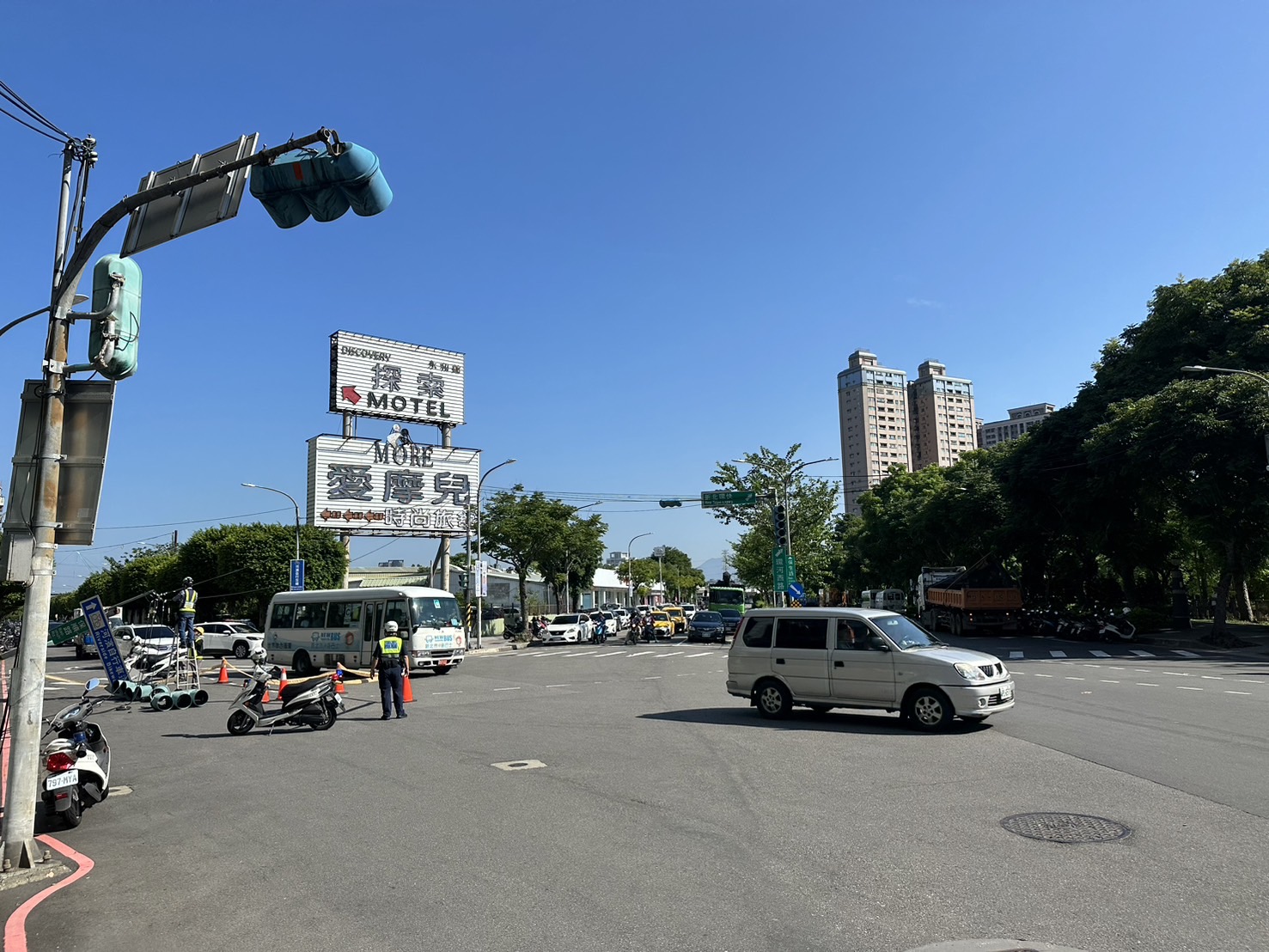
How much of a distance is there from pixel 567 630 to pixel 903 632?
1483 inches

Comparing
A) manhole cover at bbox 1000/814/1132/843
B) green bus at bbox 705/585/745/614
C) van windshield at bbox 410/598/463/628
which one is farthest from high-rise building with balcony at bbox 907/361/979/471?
manhole cover at bbox 1000/814/1132/843

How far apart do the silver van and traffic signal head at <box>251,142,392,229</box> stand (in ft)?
29.6

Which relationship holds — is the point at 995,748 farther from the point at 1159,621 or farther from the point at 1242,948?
the point at 1159,621

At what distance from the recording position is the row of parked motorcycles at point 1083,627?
36.0 m

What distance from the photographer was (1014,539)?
4641cm

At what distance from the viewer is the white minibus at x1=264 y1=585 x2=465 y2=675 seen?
85.1ft

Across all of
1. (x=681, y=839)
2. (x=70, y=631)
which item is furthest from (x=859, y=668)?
(x=70, y=631)

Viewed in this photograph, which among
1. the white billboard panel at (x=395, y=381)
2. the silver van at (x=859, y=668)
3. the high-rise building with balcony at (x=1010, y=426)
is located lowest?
the silver van at (x=859, y=668)

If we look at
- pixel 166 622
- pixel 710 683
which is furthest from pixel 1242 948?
pixel 166 622

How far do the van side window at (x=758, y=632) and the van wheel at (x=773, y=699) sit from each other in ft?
2.01

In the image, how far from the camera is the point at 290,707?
14109mm

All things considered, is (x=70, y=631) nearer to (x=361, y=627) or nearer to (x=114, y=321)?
(x=114, y=321)

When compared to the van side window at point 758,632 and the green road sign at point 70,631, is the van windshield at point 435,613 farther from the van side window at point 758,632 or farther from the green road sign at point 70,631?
the green road sign at point 70,631

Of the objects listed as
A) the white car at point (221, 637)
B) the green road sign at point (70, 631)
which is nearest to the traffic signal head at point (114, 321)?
the green road sign at point (70, 631)
